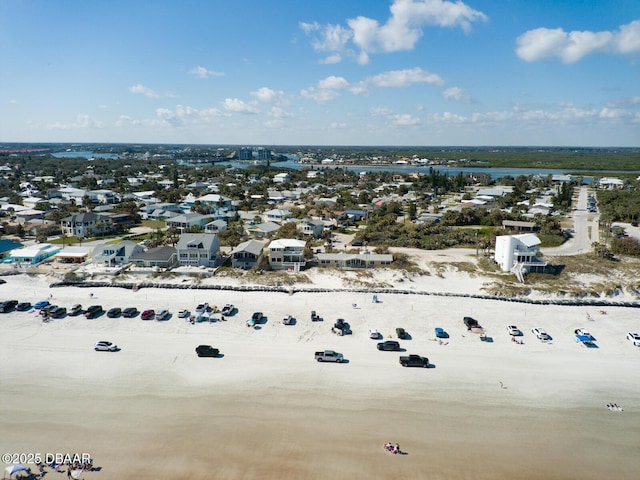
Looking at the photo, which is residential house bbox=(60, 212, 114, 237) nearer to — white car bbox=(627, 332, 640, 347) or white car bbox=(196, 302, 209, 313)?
white car bbox=(196, 302, 209, 313)

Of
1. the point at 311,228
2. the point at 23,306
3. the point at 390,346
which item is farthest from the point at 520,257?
the point at 23,306

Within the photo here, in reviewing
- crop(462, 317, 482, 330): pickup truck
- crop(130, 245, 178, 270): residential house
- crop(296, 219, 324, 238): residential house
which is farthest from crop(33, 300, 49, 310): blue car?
crop(462, 317, 482, 330): pickup truck

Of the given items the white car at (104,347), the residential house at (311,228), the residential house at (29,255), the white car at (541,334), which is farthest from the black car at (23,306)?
the white car at (541,334)

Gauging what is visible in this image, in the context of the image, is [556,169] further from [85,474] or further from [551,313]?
[85,474]

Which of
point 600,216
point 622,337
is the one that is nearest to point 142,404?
point 622,337

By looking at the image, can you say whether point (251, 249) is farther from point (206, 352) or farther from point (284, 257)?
point (206, 352)

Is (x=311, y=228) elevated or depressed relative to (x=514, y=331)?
elevated
